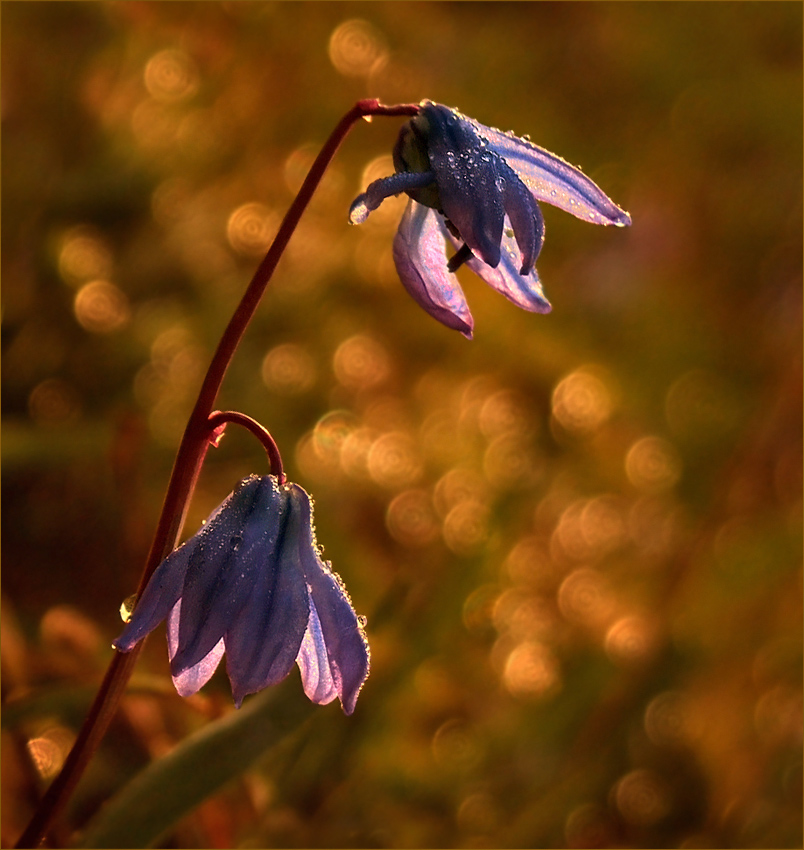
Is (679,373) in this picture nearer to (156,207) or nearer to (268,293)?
(268,293)

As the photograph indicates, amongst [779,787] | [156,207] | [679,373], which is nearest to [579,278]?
[679,373]

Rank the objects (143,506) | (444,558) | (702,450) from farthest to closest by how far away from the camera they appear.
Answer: (702,450), (444,558), (143,506)

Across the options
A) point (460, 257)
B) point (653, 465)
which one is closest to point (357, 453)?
point (653, 465)

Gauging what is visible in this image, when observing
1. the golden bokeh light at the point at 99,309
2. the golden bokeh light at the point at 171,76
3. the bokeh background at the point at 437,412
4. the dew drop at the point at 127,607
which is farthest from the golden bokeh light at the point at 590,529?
the dew drop at the point at 127,607

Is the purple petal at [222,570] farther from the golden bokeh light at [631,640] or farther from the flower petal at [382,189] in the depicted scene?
the golden bokeh light at [631,640]

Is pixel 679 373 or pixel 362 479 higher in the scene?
pixel 679 373

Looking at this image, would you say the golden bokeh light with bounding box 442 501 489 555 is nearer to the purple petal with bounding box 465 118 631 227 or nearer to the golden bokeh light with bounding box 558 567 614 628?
the golden bokeh light with bounding box 558 567 614 628

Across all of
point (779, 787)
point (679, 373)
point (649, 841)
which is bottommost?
point (649, 841)
